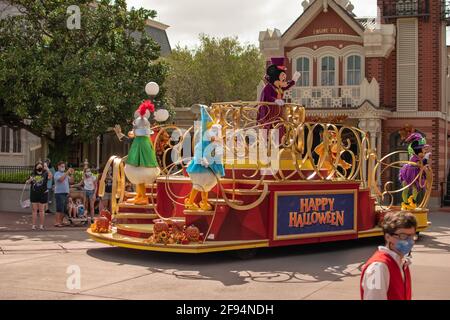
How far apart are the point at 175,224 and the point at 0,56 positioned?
11.5 meters

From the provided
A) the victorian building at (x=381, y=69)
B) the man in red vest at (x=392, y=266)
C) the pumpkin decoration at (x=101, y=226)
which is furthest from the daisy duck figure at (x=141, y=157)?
the victorian building at (x=381, y=69)

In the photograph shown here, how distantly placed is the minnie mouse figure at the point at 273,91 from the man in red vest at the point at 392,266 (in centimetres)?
820

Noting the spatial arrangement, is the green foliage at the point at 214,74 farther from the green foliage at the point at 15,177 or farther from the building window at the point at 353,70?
the green foliage at the point at 15,177

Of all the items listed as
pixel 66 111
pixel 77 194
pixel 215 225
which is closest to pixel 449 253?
pixel 215 225

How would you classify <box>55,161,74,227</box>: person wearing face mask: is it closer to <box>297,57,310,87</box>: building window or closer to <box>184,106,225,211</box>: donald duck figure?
<box>184,106,225,211</box>: donald duck figure

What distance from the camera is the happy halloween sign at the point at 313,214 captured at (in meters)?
11.4

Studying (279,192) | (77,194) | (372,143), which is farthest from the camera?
(372,143)

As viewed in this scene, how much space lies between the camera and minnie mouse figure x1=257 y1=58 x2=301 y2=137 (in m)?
12.5

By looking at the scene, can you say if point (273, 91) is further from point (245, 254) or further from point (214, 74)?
point (214, 74)

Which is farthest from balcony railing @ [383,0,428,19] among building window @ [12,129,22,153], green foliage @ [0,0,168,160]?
building window @ [12,129,22,153]

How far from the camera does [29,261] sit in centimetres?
1034

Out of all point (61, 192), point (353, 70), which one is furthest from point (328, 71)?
point (61, 192)

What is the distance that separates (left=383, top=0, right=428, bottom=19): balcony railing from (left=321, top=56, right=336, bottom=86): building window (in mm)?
2807
